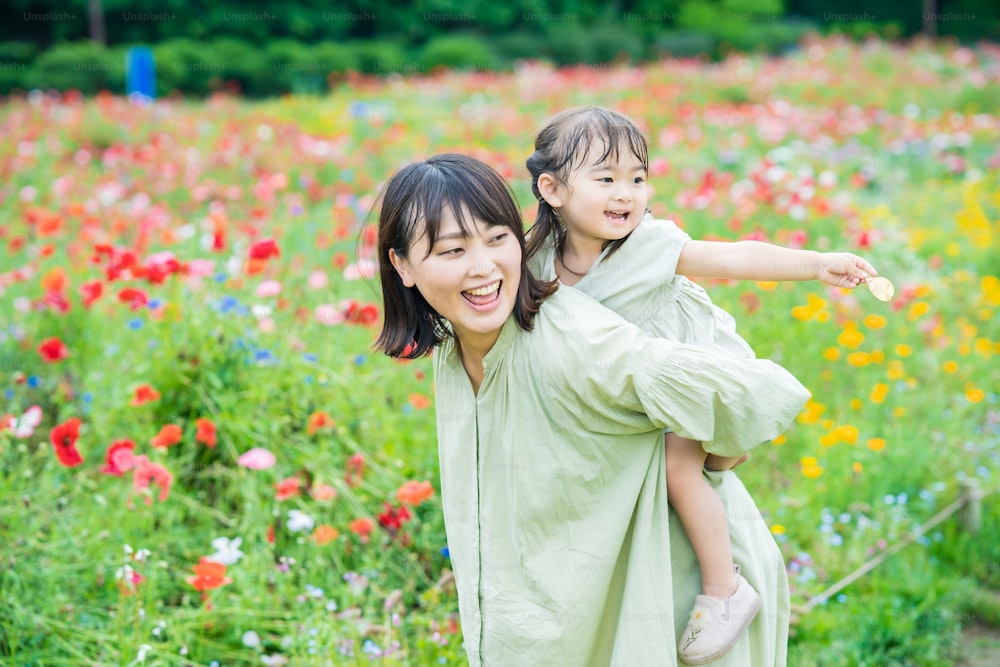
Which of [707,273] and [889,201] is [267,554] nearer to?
[707,273]

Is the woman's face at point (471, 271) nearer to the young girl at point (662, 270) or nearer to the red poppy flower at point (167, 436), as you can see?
the young girl at point (662, 270)

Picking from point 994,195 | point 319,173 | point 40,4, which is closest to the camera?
point 994,195

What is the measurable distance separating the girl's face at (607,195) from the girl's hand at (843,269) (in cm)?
32

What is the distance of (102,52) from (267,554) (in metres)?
17.0

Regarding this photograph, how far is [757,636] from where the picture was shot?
1753mm

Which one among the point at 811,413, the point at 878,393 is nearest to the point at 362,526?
the point at 811,413

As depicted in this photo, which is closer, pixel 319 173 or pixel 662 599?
pixel 662 599

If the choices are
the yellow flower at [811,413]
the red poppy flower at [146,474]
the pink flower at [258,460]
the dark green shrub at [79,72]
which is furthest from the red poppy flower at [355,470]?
the dark green shrub at [79,72]

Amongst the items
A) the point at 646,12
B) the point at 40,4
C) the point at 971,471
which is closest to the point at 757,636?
the point at 971,471

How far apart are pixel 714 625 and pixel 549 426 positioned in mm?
441

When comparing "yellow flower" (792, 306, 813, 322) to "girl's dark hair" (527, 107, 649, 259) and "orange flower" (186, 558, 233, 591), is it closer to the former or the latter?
"girl's dark hair" (527, 107, 649, 259)

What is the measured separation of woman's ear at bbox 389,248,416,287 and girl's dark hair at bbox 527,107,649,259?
0.78 feet

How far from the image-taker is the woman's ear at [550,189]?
172 cm

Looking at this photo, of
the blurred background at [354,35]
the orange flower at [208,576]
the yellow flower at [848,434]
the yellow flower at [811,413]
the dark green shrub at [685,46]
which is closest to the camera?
the orange flower at [208,576]
